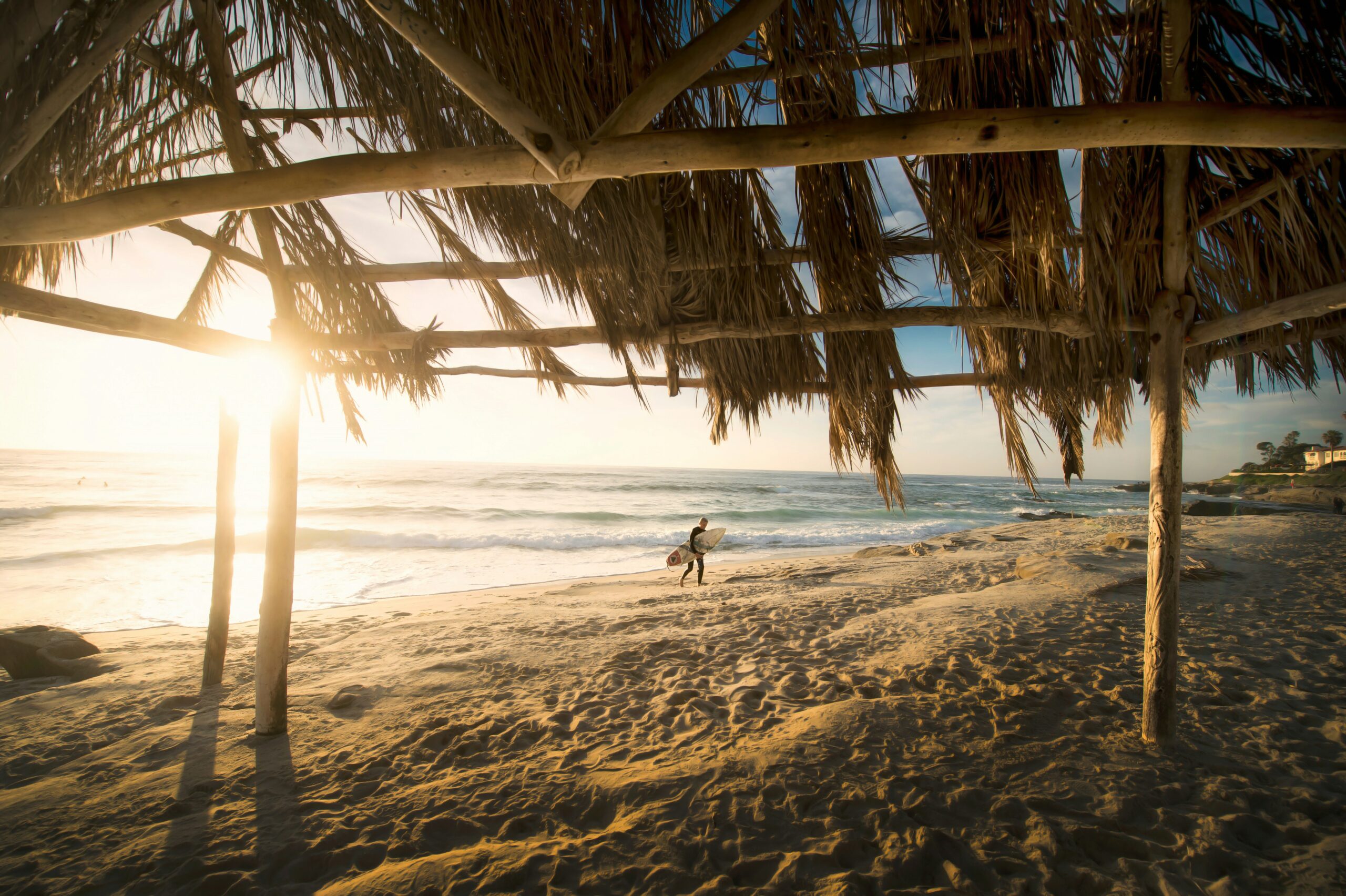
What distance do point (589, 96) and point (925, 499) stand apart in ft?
110

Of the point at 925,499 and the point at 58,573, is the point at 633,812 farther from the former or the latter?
the point at 925,499

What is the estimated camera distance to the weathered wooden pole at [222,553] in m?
3.75

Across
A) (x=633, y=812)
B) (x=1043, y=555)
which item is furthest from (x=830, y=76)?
(x=1043, y=555)

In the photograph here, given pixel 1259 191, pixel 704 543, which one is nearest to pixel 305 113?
pixel 1259 191

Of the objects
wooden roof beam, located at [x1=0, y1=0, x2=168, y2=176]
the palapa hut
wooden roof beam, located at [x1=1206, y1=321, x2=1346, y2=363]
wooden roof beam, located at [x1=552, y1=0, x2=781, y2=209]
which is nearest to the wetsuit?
the palapa hut

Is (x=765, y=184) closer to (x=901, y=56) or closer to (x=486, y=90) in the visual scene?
(x=901, y=56)

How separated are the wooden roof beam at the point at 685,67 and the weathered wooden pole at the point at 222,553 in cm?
390

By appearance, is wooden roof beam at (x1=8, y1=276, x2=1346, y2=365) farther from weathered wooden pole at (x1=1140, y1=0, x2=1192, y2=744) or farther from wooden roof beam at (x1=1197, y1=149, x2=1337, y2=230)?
wooden roof beam at (x1=1197, y1=149, x2=1337, y2=230)

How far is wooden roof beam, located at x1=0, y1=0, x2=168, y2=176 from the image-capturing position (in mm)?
1699

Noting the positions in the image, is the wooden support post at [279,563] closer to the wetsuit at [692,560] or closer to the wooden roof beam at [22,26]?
the wooden roof beam at [22,26]

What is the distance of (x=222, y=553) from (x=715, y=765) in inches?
147

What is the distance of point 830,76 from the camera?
75.5 inches

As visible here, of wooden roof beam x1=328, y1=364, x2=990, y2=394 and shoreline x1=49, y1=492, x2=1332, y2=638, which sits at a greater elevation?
wooden roof beam x1=328, y1=364, x2=990, y2=394

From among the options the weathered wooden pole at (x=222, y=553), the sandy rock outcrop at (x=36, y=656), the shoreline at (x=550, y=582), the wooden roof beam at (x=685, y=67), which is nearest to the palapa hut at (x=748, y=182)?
the wooden roof beam at (x=685, y=67)
